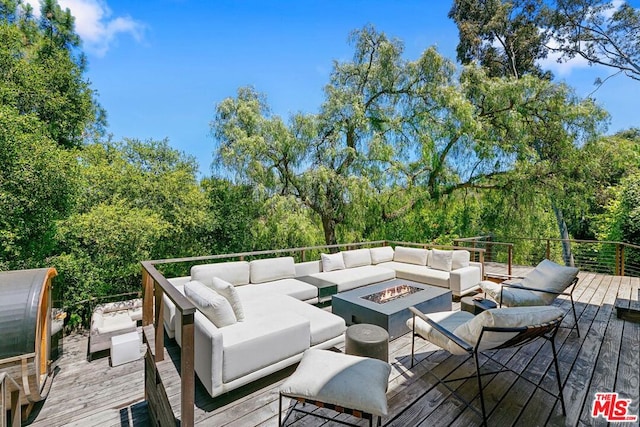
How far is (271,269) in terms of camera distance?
4504 mm

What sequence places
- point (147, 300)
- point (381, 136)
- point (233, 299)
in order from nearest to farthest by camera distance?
point (233, 299), point (147, 300), point (381, 136)

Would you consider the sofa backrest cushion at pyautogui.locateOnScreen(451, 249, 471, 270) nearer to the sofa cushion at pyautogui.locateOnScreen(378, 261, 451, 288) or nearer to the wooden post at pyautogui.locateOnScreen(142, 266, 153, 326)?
the sofa cushion at pyautogui.locateOnScreen(378, 261, 451, 288)

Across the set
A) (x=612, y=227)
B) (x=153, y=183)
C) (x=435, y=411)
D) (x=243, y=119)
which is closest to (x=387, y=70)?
(x=243, y=119)

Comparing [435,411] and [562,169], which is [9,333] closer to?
[435,411]

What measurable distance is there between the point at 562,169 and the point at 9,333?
35.7ft

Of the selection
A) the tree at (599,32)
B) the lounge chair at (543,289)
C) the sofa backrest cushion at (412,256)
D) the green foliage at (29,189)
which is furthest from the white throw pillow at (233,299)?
the tree at (599,32)

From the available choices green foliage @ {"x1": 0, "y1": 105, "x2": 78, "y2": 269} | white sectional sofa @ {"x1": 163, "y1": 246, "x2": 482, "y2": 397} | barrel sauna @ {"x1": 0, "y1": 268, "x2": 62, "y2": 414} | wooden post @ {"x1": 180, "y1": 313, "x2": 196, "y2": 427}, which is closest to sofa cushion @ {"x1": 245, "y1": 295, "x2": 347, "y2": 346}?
white sectional sofa @ {"x1": 163, "y1": 246, "x2": 482, "y2": 397}

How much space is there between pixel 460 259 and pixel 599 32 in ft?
34.9

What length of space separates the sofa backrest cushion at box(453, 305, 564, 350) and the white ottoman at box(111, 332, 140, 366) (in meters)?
5.87

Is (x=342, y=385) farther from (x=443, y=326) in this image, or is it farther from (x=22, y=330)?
(x=22, y=330)

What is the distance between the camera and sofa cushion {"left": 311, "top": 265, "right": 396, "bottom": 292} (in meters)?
4.65

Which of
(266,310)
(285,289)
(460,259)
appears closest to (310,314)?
(266,310)

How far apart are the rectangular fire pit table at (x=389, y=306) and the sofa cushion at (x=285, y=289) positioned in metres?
0.51

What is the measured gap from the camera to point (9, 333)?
342cm
